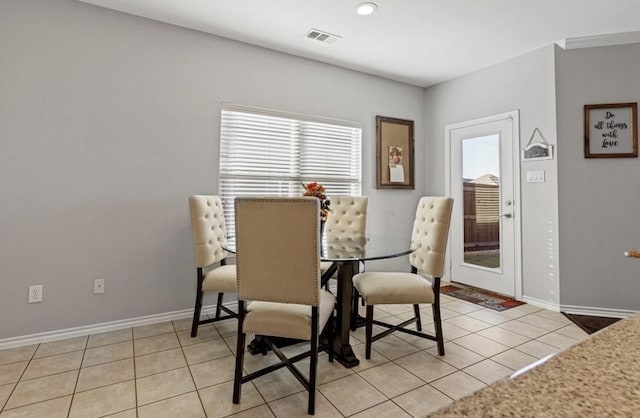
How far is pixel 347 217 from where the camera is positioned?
335 cm

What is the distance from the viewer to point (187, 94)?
10.1 feet

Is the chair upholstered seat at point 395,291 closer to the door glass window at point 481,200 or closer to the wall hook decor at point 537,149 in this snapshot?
the door glass window at point 481,200

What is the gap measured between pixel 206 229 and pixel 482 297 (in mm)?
3132

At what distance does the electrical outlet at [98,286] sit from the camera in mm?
2732

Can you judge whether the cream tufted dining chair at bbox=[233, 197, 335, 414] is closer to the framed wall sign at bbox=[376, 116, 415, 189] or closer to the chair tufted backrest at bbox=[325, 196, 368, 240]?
the chair tufted backrest at bbox=[325, 196, 368, 240]

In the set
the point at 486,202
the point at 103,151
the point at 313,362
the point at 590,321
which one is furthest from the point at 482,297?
the point at 103,151

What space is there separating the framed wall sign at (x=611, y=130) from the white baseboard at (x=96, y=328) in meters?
3.92

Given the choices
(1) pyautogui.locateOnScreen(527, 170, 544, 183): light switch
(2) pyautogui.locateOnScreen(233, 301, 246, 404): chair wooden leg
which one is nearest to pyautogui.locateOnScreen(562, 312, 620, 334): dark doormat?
(1) pyautogui.locateOnScreen(527, 170, 544, 183): light switch

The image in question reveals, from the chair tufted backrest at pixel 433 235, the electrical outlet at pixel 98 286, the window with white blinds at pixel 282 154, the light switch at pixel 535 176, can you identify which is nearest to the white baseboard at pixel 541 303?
the light switch at pixel 535 176

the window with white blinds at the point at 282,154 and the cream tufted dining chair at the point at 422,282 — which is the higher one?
the window with white blinds at the point at 282,154

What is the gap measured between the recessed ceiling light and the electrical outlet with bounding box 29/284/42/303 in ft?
11.3

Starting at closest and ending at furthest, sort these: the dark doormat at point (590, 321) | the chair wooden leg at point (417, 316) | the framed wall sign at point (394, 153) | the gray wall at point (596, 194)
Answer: the chair wooden leg at point (417, 316) < the dark doormat at point (590, 321) < the gray wall at point (596, 194) < the framed wall sign at point (394, 153)

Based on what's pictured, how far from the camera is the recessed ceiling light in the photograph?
2.71 meters

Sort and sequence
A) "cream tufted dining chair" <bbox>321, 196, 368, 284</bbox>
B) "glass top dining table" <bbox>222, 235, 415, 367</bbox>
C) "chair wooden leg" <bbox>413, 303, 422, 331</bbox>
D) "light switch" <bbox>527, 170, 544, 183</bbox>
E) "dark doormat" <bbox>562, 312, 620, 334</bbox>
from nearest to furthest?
1. "glass top dining table" <bbox>222, 235, 415, 367</bbox>
2. "chair wooden leg" <bbox>413, 303, 422, 331</bbox>
3. "dark doormat" <bbox>562, 312, 620, 334</bbox>
4. "cream tufted dining chair" <bbox>321, 196, 368, 284</bbox>
5. "light switch" <bbox>527, 170, 544, 183</bbox>
